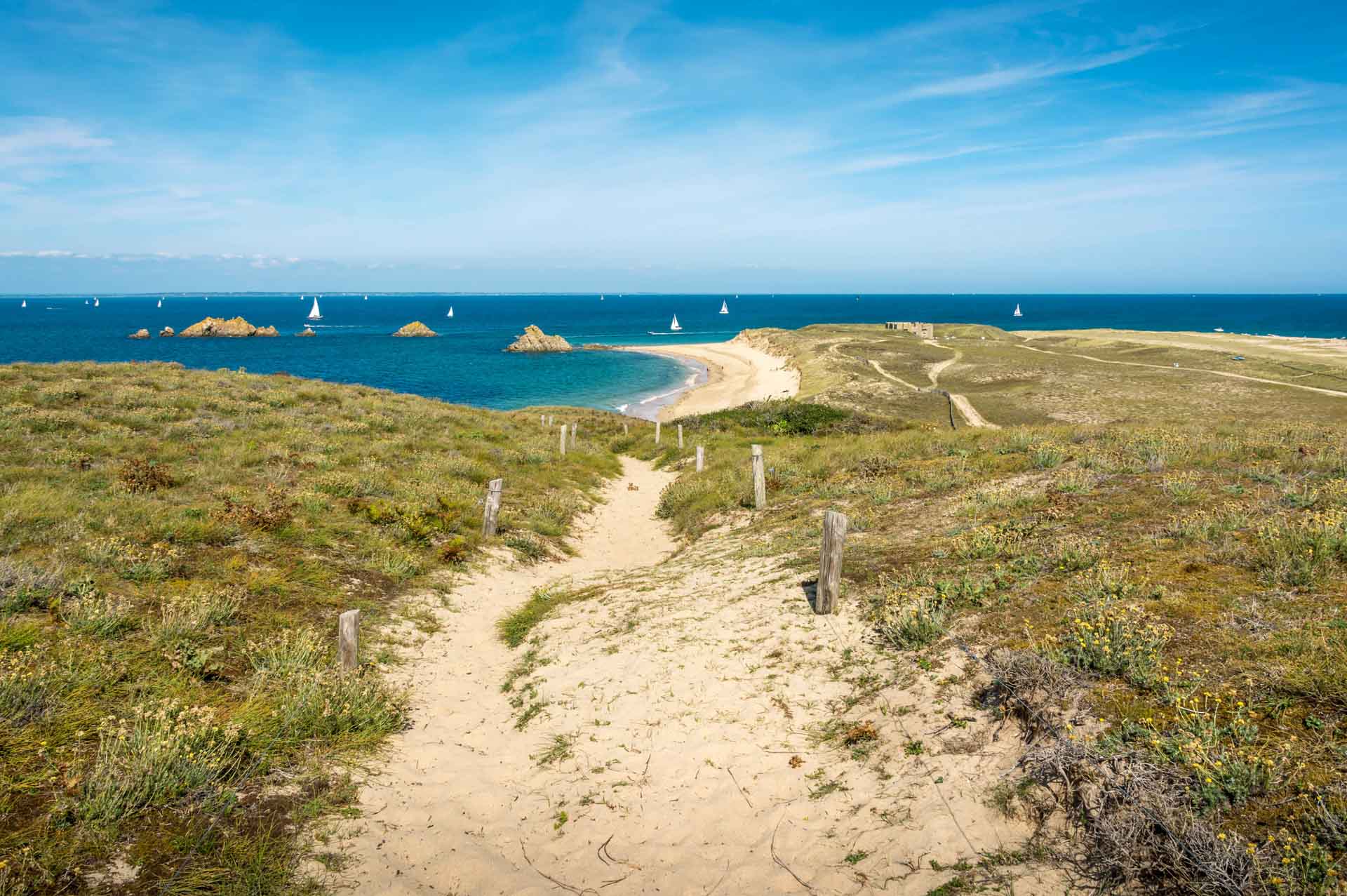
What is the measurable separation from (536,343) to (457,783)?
108051 mm

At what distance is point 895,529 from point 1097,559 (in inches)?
155

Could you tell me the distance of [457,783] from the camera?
22.3 feet

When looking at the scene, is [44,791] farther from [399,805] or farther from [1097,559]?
[1097,559]

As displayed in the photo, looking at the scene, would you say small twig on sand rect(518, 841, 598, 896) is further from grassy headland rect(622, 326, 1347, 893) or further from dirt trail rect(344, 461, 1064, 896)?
grassy headland rect(622, 326, 1347, 893)

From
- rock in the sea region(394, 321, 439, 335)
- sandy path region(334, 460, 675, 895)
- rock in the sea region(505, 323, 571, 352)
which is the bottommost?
sandy path region(334, 460, 675, 895)

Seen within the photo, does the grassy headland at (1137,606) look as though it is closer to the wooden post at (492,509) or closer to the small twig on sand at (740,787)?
the small twig on sand at (740,787)

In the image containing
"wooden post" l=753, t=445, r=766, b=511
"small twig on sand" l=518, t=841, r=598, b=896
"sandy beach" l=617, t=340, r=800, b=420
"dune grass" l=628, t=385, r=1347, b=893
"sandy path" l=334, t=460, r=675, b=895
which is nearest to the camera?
"dune grass" l=628, t=385, r=1347, b=893

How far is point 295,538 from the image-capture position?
41.0ft

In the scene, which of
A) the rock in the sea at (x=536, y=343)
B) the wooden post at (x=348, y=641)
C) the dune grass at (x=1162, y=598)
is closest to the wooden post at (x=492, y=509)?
the dune grass at (x=1162, y=598)

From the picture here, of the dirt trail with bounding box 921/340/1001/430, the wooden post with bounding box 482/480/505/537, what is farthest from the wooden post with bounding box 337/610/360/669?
the dirt trail with bounding box 921/340/1001/430

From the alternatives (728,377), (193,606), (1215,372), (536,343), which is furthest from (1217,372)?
(536,343)

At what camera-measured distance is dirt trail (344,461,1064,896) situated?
5.32 meters

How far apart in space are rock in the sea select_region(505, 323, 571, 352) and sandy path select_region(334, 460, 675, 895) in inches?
3985

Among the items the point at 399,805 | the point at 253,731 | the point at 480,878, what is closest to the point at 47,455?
the point at 253,731
